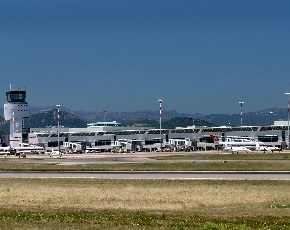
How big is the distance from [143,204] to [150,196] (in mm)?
5717

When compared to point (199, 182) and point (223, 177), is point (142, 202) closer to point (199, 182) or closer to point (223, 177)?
point (199, 182)

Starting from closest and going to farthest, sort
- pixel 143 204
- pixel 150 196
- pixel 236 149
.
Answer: pixel 143 204, pixel 150 196, pixel 236 149

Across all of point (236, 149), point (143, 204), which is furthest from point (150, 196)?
point (236, 149)

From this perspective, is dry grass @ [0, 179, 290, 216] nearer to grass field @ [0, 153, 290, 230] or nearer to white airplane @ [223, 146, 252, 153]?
grass field @ [0, 153, 290, 230]

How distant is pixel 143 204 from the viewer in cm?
4762

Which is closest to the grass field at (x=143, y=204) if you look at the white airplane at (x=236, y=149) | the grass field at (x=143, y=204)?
→ the grass field at (x=143, y=204)

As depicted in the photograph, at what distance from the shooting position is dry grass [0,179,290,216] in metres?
44.4

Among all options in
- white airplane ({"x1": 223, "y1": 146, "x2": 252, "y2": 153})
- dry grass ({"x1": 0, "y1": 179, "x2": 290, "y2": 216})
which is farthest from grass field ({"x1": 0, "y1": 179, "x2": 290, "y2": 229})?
white airplane ({"x1": 223, "y1": 146, "x2": 252, "y2": 153})

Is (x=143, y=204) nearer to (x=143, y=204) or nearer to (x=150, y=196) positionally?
(x=143, y=204)

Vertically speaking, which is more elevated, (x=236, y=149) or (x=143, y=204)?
(x=236, y=149)

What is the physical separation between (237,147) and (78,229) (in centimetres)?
14764

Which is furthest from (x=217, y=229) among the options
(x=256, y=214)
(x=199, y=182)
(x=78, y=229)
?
(x=199, y=182)

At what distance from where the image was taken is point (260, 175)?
7712 cm

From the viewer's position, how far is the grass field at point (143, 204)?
33.3m
